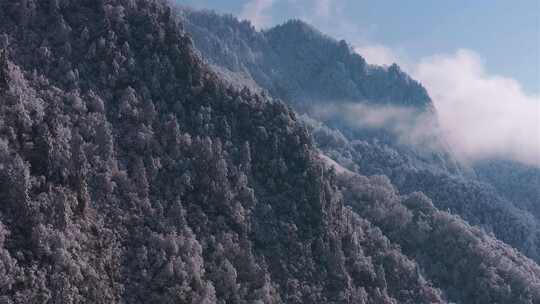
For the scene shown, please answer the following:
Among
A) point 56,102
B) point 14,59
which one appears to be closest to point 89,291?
point 56,102

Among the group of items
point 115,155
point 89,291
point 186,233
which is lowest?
point 89,291

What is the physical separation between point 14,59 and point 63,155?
167ft

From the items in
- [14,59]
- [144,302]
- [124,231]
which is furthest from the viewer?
[14,59]

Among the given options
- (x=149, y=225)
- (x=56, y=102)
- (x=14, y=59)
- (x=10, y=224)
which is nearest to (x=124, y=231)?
(x=149, y=225)

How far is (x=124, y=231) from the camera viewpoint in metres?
166

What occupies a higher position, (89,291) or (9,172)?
(9,172)

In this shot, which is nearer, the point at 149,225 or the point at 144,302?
the point at 144,302

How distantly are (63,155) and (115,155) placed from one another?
25.9 meters

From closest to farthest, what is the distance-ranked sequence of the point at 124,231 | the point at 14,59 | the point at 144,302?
1. the point at 144,302
2. the point at 124,231
3. the point at 14,59

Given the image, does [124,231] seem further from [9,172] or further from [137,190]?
[9,172]

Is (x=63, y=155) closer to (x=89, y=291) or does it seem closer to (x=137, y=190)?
(x=137, y=190)

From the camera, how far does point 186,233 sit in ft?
591

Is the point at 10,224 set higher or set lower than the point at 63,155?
lower

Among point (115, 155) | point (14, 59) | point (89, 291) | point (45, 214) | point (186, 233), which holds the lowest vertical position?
point (89, 291)
